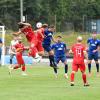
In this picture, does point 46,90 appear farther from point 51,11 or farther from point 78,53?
point 51,11

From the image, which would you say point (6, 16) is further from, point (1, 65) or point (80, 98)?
point (80, 98)

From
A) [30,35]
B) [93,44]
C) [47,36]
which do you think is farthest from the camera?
[93,44]

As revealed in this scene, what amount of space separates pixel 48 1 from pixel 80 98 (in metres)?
69.7

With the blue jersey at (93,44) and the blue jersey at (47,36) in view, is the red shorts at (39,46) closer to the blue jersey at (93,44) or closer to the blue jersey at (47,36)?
the blue jersey at (47,36)

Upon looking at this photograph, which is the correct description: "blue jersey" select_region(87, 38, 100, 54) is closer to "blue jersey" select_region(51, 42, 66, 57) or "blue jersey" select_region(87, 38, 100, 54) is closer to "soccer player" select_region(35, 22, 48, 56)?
"blue jersey" select_region(51, 42, 66, 57)

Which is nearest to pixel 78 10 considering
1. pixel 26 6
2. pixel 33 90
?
pixel 26 6

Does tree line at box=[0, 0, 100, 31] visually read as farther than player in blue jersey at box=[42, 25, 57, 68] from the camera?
Yes

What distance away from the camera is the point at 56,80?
26.0m

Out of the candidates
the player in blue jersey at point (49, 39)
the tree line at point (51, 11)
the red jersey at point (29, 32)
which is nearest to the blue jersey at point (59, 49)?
the player in blue jersey at point (49, 39)

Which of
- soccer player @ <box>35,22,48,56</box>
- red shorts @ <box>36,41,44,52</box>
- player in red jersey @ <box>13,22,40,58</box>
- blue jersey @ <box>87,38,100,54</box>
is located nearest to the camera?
player in red jersey @ <box>13,22,40,58</box>

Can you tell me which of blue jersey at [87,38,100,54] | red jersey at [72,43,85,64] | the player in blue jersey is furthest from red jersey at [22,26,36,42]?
blue jersey at [87,38,100,54]

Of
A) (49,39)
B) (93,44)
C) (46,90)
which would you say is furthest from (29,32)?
(93,44)

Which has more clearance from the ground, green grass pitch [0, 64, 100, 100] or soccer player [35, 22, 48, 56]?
soccer player [35, 22, 48, 56]


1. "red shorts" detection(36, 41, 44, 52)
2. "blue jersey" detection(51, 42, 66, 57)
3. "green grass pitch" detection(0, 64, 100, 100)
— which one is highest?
"red shorts" detection(36, 41, 44, 52)
